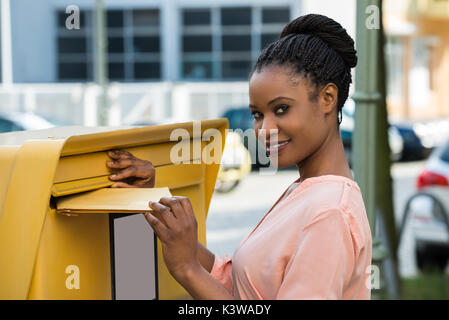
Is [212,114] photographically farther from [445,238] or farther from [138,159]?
[138,159]

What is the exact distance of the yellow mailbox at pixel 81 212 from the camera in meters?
1.73

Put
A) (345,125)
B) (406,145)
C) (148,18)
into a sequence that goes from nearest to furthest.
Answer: (345,125), (406,145), (148,18)

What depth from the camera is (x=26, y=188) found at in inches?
68.3

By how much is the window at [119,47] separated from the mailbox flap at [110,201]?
2319 cm

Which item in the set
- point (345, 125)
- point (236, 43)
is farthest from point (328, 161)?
point (236, 43)

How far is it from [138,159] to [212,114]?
17.4 m

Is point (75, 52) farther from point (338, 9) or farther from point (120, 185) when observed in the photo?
point (120, 185)

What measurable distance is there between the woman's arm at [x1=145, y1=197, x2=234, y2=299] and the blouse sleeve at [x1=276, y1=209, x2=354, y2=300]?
18cm

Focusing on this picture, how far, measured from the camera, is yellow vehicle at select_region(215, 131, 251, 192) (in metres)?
11.3

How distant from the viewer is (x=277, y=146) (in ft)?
5.59

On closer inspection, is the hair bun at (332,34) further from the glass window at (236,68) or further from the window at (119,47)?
the window at (119,47)

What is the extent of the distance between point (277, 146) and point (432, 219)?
16.3 ft

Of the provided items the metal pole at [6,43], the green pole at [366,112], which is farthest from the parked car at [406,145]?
the green pole at [366,112]

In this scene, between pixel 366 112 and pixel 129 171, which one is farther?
pixel 366 112
